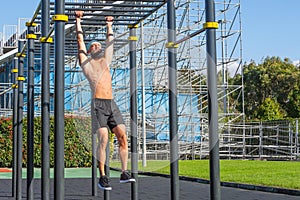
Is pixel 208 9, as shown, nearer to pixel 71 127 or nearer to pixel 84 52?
pixel 84 52

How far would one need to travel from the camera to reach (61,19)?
Result: 4891 millimetres

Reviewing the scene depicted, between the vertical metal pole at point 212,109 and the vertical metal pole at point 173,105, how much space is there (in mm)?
1270

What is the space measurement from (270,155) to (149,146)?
4.56m

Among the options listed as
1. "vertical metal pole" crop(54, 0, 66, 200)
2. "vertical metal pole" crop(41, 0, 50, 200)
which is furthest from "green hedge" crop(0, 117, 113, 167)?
"vertical metal pole" crop(54, 0, 66, 200)

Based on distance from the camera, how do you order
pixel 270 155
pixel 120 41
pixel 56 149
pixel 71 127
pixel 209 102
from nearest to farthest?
pixel 209 102 < pixel 56 149 < pixel 120 41 < pixel 71 127 < pixel 270 155

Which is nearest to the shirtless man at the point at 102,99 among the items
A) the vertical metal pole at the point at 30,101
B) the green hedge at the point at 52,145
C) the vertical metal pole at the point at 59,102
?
the vertical metal pole at the point at 59,102

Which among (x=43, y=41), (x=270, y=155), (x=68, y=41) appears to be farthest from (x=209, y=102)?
(x=270, y=155)

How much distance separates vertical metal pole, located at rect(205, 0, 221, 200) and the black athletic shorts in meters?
0.88

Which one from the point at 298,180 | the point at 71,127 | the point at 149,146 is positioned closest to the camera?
the point at 298,180

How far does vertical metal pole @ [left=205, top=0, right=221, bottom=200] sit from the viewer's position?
14.4 ft

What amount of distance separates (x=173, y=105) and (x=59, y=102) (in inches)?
55.1

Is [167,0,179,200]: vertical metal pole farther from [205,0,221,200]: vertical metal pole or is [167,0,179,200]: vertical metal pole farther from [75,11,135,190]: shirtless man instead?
[205,0,221,200]: vertical metal pole

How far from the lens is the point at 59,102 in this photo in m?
4.84

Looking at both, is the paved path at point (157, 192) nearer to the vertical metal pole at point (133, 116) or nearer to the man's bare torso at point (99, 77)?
the vertical metal pole at point (133, 116)
